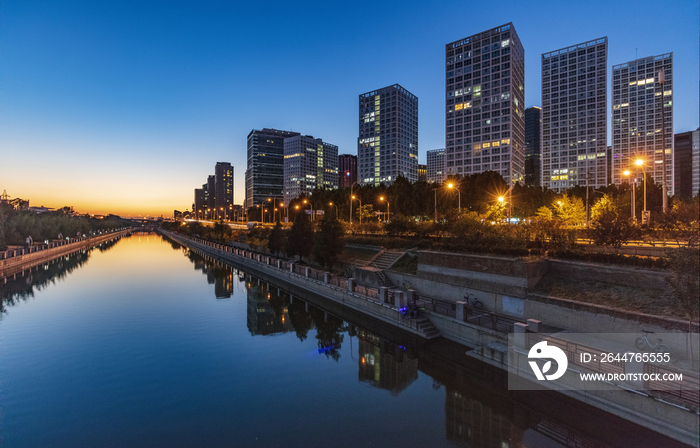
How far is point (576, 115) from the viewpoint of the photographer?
14238cm

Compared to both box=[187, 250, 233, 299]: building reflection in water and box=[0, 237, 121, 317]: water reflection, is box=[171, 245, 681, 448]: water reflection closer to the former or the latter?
box=[187, 250, 233, 299]: building reflection in water

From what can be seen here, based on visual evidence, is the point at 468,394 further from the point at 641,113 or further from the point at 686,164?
the point at 686,164

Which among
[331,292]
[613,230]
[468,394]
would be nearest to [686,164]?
[613,230]

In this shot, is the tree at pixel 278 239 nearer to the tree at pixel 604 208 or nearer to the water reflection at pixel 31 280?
the water reflection at pixel 31 280

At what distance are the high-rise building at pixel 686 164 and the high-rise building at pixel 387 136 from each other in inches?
4436

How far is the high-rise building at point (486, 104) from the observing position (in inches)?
4560

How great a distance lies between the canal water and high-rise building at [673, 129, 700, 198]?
6536 inches

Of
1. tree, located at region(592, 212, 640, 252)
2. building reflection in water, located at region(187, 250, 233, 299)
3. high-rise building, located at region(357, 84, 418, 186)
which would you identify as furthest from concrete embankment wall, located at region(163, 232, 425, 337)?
high-rise building, located at region(357, 84, 418, 186)

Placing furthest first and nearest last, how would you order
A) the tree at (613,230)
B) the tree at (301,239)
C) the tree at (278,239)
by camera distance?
the tree at (278,239)
the tree at (301,239)
the tree at (613,230)

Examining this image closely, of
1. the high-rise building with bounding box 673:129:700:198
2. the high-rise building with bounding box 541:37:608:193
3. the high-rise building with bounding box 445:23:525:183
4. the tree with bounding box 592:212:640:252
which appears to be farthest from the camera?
the high-rise building with bounding box 541:37:608:193

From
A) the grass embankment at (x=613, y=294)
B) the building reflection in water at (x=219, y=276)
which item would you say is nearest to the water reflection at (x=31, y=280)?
the building reflection in water at (x=219, y=276)

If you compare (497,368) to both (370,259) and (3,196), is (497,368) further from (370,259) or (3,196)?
(3,196)

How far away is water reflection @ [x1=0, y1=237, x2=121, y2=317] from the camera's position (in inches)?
1216

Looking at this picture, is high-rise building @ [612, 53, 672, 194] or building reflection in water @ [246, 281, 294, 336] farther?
high-rise building @ [612, 53, 672, 194]
